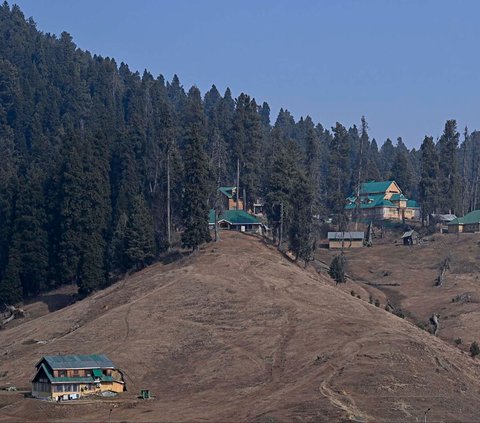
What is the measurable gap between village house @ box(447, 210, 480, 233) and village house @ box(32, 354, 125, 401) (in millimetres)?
79212

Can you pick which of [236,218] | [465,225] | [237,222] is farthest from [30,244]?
[465,225]

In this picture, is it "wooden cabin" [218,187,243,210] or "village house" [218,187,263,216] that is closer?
"village house" [218,187,263,216]

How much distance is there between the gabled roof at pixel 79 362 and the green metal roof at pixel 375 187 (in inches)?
3678

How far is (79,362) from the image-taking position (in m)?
69.6

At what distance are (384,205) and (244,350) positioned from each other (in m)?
84.1

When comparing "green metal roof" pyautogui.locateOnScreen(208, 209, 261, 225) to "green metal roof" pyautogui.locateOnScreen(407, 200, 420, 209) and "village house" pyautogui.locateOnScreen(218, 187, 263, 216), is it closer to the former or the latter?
"village house" pyautogui.locateOnScreen(218, 187, 263, 216)

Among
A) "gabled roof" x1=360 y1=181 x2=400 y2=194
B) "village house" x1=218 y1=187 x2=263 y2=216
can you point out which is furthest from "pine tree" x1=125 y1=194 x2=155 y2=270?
"gabled roof" x1=360 y1=181 x2=400 y2=194

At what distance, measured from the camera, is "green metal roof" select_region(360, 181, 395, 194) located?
158 m

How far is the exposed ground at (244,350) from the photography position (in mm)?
59438

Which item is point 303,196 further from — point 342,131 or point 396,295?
point 342,131

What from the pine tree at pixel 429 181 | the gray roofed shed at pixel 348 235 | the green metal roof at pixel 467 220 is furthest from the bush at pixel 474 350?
the pine tree at pixel 429 181

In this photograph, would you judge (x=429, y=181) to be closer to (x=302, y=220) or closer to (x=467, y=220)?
(x=467, y=220)

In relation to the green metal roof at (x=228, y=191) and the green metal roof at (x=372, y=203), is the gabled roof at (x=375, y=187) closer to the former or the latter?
the green metal roof at (x=372, y=203)

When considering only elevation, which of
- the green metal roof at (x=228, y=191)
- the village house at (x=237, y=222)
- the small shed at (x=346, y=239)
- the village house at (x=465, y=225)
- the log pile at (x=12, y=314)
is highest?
the green metal roof at (x=228, y=191)
